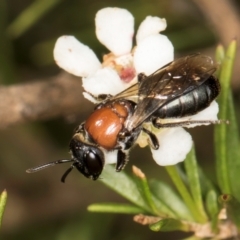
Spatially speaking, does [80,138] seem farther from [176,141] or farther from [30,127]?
[30,127]

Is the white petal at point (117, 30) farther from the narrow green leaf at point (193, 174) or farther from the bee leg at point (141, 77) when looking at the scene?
the narrow green leaf at point (193, 174)

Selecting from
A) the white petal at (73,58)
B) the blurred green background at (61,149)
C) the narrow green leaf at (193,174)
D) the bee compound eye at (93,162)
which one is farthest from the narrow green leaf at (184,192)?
the blurred green background at (61,149)


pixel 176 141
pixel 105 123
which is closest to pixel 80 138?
pixel 105 123

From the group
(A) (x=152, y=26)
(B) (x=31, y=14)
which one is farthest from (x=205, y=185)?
(B) (x=31, y=14)

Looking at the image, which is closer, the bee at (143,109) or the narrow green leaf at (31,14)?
the bee at (143,109)

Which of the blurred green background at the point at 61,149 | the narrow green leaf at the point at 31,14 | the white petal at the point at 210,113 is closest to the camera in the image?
the white petal at the point at 210,113

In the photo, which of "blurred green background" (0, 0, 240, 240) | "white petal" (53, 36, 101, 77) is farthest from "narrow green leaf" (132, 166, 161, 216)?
"blurred green background" (0, 0, 240, 240)
